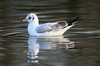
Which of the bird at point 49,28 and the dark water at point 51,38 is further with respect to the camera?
the bird at point 49,28

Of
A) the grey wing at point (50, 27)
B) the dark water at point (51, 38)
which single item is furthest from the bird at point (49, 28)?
the dark water at point (51, 38)

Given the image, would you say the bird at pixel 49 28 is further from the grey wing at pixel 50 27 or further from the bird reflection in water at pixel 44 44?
the bird reflection in water at pixel 44 44

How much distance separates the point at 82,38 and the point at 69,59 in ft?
8.74

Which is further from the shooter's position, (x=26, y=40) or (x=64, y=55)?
(x=26, y=40)

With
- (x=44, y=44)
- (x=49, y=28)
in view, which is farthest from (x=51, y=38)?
(x=44, y=44)

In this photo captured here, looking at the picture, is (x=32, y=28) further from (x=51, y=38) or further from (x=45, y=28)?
(x=51, y=38)

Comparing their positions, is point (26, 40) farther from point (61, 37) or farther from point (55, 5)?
point (55, 5)

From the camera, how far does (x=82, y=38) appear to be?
1380 centimetres

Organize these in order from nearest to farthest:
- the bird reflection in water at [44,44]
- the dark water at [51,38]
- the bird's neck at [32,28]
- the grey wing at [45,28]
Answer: the dark water at [51,38], the bird reflection in water at [44,44], the grey wing at [45,28], the bird's neck at [32,28]

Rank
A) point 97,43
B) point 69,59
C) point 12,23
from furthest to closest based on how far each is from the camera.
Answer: point 12,23 → point 97,43 → point 69,59

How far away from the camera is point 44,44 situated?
13.2m

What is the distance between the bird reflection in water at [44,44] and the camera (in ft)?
39.4

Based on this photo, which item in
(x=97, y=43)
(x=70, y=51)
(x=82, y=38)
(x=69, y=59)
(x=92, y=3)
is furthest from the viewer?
(x=92, y=3)

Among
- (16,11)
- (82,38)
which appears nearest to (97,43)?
(82,38)
